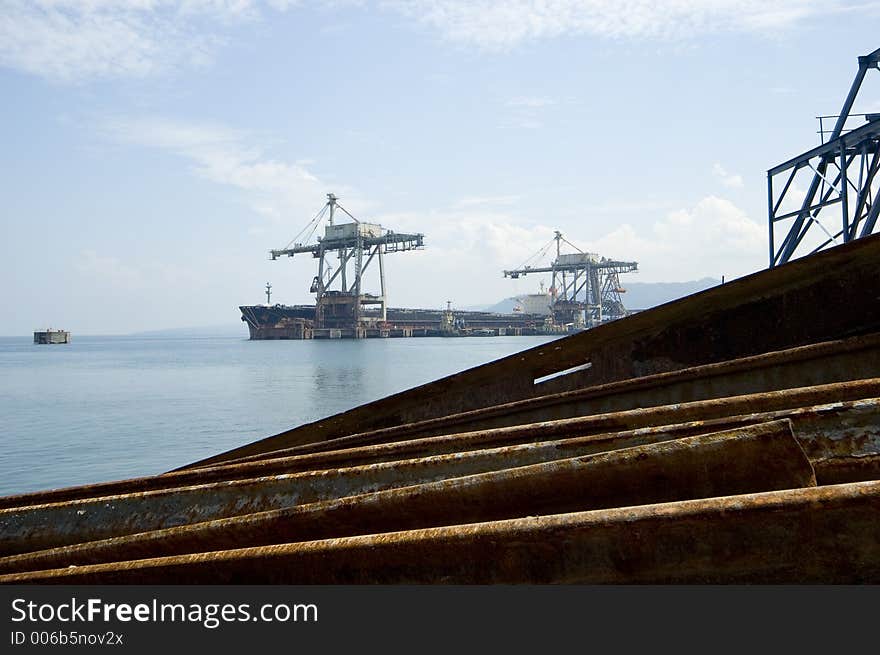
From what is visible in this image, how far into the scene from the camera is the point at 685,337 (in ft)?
14.7

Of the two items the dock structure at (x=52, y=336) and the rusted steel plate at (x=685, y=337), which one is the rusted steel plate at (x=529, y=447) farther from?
the dock structure at (x=52, y=336)

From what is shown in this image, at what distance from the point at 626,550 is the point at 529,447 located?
29.5 inches

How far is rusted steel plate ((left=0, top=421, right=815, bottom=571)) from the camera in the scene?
181 centimetres

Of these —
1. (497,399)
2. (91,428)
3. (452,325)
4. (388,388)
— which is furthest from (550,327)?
(497,399)

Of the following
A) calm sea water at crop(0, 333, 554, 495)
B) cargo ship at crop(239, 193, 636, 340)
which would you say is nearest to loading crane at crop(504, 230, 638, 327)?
cargo ship at crop(239, 193, 636, 340)

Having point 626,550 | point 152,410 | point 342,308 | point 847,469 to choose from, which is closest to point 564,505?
point 626,550

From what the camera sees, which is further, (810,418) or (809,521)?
(810,418)

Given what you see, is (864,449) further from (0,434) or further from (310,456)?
(0,434)

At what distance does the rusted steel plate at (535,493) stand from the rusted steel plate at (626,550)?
21 cm

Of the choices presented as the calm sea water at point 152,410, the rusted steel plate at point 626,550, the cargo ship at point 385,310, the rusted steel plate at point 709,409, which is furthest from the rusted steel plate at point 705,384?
the cargo ship at point 385,310

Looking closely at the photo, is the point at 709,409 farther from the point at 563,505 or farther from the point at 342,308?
the point at 342,308

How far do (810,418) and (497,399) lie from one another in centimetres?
294

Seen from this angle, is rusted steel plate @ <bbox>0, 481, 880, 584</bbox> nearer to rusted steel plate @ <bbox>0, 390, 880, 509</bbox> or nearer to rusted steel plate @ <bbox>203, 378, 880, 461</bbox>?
rusted steel plate @ <bbox>0, 390, 880, 509</bbox>

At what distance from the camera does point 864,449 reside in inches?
76.9
